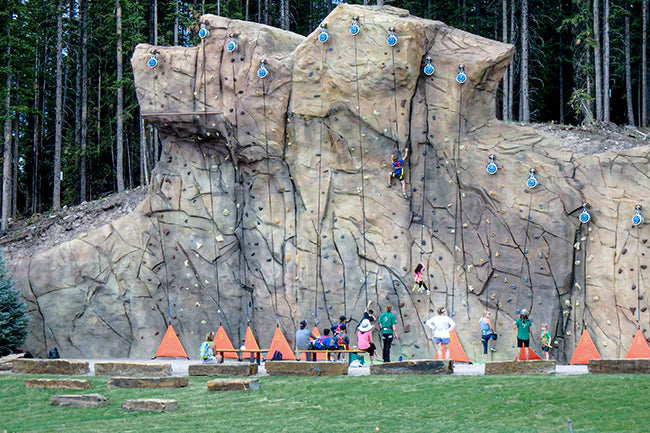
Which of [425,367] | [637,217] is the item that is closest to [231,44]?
[637,217]

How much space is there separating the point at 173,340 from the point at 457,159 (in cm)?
1037

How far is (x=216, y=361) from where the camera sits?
25641 mm

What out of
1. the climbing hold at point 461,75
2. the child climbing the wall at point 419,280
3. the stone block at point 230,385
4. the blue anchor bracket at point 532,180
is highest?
the climbing hold at point 461,75

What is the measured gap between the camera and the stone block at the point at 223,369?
73.3 ft

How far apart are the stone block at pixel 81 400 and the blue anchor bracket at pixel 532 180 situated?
1438 centimetres

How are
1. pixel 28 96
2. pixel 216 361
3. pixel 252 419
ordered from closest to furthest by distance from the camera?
pixel 252 419, pixel 216 361, pixel 28 96

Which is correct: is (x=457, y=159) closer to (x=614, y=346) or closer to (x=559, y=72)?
(x=614, y=346)

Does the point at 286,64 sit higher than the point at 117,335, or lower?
higher

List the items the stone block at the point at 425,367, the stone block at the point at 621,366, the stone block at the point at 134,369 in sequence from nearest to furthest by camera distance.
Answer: the stone block at the point at 621,366 → the stone block at the point at 425,367 → the stone block at the point at 134,369

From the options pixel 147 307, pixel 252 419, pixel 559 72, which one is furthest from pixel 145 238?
pixel 559 72

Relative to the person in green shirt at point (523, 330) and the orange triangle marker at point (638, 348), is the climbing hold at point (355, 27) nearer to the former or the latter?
the person in green shirt at point (523, 330)

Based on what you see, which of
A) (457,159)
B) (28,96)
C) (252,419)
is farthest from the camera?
(28,96)

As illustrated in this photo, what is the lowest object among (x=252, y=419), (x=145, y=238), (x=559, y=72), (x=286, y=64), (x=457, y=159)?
(x=252, y=419)

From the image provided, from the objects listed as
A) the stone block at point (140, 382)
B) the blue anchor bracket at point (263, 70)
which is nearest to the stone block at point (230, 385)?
the stone block at point (140, 382)
